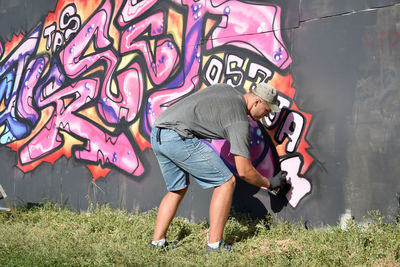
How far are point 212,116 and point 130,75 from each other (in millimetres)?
2434

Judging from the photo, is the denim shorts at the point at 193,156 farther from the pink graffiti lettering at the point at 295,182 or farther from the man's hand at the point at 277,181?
the pink graffiti lettering at the point at 295,182

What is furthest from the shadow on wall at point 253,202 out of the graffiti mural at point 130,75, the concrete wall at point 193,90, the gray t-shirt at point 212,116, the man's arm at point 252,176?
the gray t-shirt at point 212,116

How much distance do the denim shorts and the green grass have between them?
2.18ft

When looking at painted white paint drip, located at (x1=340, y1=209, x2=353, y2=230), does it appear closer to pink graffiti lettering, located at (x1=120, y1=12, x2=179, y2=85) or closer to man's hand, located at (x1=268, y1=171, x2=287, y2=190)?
man's hand, located at (x1=268, y1=171, x2=287, y2=190)

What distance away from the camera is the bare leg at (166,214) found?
413 centimetres

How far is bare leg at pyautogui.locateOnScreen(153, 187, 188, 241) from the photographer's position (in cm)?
413

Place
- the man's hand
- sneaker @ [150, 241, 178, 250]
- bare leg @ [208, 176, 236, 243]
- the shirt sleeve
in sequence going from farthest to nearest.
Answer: the man's hand, sneaker @ [150, 241, 178, 250], bare leg @ [208, 176, 236, 243], the shirt sleeve

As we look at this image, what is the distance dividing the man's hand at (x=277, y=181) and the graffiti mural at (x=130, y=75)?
178mm

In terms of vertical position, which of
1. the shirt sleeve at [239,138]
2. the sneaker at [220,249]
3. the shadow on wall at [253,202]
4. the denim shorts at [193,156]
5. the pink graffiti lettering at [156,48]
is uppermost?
the pink graffiti lettering at [156,48]

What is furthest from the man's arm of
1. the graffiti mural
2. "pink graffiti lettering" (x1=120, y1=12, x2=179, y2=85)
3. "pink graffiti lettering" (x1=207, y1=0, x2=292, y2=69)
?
"pink graffiti lettering" (x1=120, y1=12, x2=179, y2=85)

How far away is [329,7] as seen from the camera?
4344 millimetres

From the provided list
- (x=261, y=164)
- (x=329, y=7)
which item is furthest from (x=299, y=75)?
(x=261, y=164)

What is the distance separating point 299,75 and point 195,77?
1344 mm

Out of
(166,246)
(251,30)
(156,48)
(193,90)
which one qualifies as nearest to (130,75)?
(156,48)
